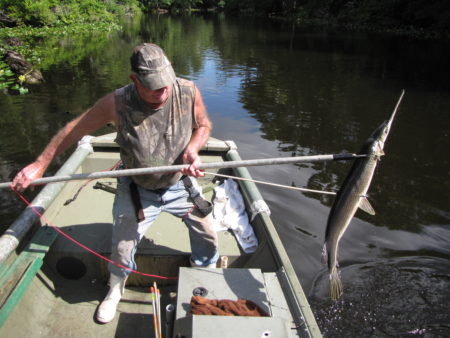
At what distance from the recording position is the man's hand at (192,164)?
10.1ft

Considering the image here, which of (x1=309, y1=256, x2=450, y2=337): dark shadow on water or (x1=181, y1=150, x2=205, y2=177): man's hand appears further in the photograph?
(x1=309, y1=256, x2=450, y2=337): dark shadow on water

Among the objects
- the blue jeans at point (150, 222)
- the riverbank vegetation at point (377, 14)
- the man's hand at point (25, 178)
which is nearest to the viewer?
the man's hand at point (25, 178)

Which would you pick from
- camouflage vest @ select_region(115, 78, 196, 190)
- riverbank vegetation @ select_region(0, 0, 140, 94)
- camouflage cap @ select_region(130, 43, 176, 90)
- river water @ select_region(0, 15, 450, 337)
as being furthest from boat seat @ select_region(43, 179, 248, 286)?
riverbank vegetation @ select_region(0, 0, 140, 94)

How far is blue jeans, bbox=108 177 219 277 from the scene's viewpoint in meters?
3.29

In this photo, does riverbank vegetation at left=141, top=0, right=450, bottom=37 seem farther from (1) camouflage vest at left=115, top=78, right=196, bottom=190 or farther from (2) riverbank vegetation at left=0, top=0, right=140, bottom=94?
(1) camouflage vest at left=115, top=78, right=196, bottom=190

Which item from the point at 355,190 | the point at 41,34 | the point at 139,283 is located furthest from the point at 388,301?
the point at 41,34

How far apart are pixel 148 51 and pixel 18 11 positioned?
3414cm

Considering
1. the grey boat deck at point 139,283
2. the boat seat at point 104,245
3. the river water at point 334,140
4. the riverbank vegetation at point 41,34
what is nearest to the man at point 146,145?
the grey boat deck at point 139,283

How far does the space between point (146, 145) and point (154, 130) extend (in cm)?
14

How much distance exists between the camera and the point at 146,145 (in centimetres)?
322

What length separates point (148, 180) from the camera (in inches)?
131

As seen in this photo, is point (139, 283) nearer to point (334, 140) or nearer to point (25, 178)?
point (25, 178)

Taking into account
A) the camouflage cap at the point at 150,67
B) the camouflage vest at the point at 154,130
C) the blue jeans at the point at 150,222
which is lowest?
the blue jeans at the point at 150,222

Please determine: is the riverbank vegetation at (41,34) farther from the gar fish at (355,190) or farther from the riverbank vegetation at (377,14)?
the riverbank vegetation at (377,14)
